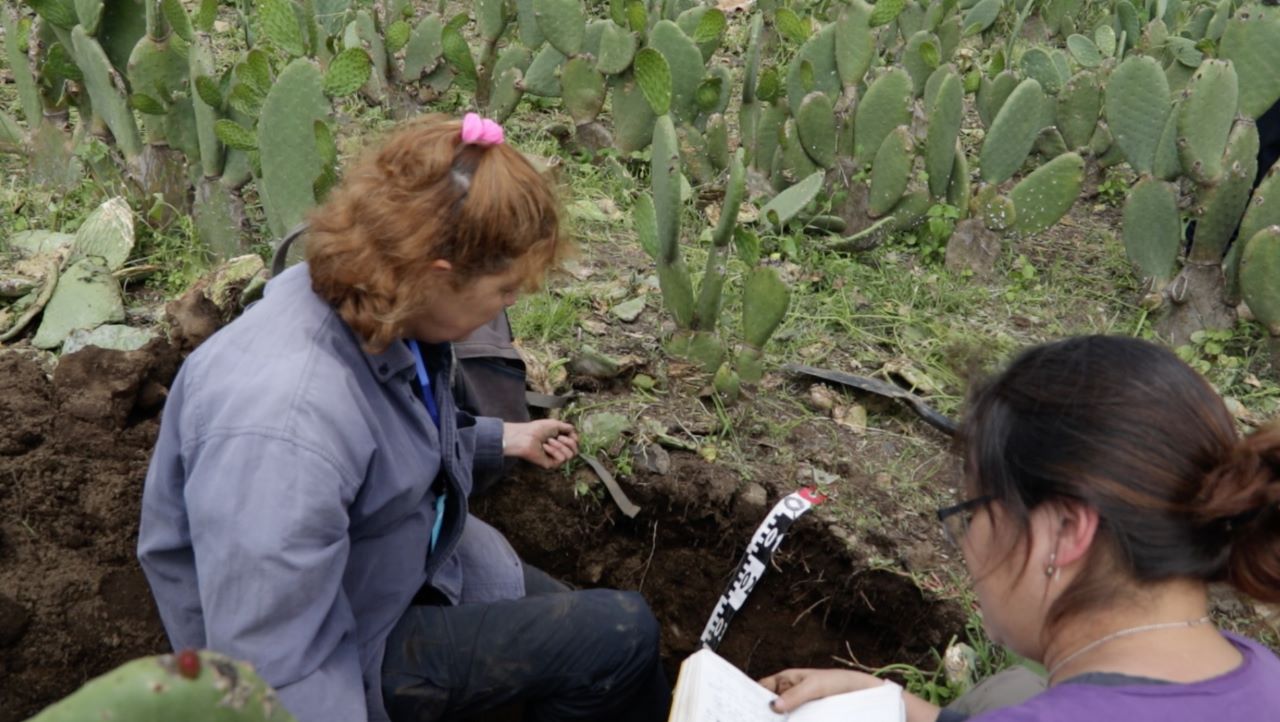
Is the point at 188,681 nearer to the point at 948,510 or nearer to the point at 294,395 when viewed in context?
the point at 294,395

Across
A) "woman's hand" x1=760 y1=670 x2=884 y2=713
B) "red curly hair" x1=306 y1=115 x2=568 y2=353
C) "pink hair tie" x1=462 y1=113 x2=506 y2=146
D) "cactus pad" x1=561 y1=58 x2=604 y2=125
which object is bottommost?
"cactus pad" x1=561 y1=58 x2=604 y2=125

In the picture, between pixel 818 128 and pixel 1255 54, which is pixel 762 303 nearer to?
pixel 818 128

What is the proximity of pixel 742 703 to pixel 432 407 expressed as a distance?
0.62 m

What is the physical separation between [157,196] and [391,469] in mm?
1746

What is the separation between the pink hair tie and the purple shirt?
2.97 ft

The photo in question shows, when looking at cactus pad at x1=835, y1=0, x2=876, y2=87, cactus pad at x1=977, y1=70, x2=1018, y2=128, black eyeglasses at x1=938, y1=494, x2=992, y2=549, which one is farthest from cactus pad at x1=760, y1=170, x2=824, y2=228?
black eyeglasses at x1=938, y1=494, x2=992, y2=549

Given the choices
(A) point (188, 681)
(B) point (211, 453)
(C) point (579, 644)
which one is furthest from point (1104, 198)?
(A) point (188, 681)

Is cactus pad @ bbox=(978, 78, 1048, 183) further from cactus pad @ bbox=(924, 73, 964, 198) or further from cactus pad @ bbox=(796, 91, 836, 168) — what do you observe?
cactus pad @ bbox=(796, 91, 836, 168)

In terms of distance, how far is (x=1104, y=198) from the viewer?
12.6ft

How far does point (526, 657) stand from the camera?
6.11 ft

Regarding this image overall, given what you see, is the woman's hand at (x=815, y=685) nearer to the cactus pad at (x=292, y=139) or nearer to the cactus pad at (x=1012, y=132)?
the cactus pad at (x=292, y=139)

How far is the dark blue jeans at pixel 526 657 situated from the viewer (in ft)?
5.91

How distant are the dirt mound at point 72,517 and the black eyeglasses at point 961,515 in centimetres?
142

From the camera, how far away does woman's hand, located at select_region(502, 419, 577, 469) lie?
2.24m
